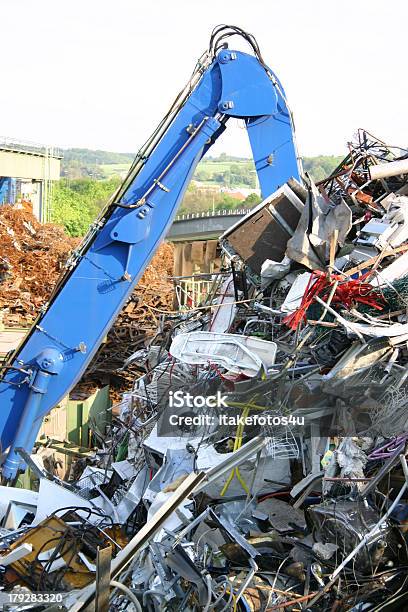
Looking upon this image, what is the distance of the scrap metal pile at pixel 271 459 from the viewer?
4.87m

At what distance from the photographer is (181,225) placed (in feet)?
82.5

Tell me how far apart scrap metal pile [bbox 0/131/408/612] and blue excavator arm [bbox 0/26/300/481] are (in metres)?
0.70

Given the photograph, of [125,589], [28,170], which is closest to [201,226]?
[28,170]

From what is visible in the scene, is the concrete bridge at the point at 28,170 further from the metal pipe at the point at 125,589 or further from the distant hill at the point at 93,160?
the distant hill at the point at 93,160

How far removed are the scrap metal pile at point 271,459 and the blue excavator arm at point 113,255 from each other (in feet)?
2.28

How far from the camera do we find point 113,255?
265 inches

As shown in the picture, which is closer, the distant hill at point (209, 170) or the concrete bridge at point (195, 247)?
the concrete bridge at point (195, 247)

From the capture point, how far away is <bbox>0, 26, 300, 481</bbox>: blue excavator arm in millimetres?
6672

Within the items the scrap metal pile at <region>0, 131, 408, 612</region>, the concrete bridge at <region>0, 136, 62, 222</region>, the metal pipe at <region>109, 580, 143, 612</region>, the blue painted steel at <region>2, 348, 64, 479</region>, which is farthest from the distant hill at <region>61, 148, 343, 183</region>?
the metal pipe at <region>109, 580, 143, 612</region>

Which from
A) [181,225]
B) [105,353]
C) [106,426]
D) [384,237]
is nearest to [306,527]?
[384,237]

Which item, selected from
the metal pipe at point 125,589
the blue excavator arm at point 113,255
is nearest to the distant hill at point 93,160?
the blue excavator arm at point 113,255

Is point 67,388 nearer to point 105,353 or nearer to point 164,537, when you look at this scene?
point 164,537

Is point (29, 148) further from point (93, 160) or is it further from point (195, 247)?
point (93, 160)

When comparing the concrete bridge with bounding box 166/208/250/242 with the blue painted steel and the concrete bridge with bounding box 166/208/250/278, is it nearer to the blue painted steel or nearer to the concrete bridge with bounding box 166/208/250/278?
the concrete bridge with bounding box 166/208/250/278
